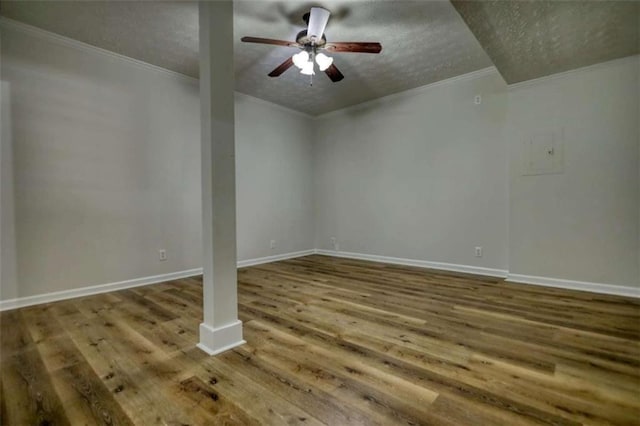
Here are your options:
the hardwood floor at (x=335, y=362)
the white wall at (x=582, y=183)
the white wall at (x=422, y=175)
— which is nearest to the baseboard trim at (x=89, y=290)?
the hardwood floor at (x=335, y=362)

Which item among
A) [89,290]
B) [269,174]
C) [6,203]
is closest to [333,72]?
[269,174]

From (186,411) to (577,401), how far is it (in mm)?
1780

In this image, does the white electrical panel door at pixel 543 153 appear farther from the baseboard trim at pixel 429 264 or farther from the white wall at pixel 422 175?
the baseboard trim at pixel 429 264

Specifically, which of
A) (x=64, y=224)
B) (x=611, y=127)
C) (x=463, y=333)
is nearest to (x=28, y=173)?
(x=64, y=224)

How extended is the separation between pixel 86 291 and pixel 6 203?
106 centimetres

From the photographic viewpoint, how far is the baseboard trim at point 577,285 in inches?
112

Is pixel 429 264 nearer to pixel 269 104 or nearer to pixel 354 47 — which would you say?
pixel 354 47

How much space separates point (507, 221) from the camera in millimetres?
3557

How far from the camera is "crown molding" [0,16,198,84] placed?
2.62 m

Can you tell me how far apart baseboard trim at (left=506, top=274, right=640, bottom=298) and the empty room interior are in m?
0.02

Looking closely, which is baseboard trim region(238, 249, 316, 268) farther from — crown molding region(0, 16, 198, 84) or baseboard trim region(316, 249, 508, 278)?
crown molding region(0, 16, 198, 84)

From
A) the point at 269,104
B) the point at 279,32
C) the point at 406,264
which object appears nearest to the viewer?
the point at 279,32

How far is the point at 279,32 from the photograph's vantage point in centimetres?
277

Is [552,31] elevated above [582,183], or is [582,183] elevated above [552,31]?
[552,31]
